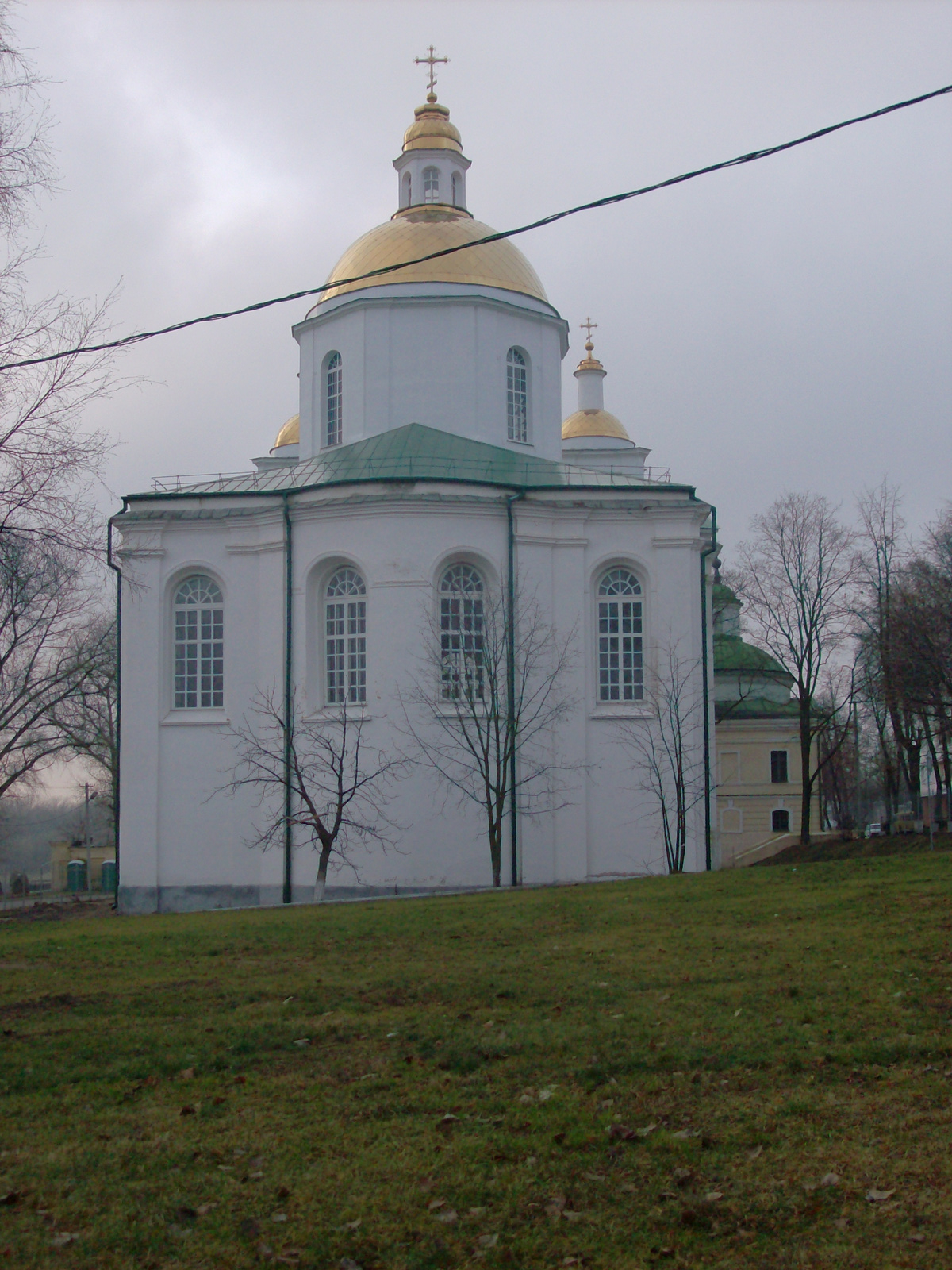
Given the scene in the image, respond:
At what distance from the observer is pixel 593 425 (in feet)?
157

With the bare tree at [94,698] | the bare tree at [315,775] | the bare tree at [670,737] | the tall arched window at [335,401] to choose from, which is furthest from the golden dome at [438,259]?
the bare tree at [94,698]

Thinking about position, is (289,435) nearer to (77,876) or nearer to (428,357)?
(428,357)

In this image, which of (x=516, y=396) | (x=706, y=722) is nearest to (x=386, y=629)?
(x=706, y=722)

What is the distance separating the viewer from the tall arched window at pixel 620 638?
28.4 m

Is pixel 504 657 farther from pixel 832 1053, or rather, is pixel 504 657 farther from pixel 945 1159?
pixel 945 1159

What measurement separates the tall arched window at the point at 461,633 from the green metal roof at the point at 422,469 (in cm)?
203

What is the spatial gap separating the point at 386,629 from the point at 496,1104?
65.1 feet

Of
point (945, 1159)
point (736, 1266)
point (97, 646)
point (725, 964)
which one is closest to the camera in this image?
point (736, 1266)

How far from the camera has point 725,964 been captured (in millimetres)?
11266

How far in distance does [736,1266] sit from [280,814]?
74.4 ft

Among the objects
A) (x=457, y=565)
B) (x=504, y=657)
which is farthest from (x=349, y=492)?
(x=504, y=657)

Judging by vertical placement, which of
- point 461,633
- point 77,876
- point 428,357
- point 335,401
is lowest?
point 77,876

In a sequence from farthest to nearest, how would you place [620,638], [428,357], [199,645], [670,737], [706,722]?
1. [428,357]
2. [199,645]
3. [620,638]
4. [706,722]
5. [670,737]

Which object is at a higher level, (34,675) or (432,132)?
(432,132)
